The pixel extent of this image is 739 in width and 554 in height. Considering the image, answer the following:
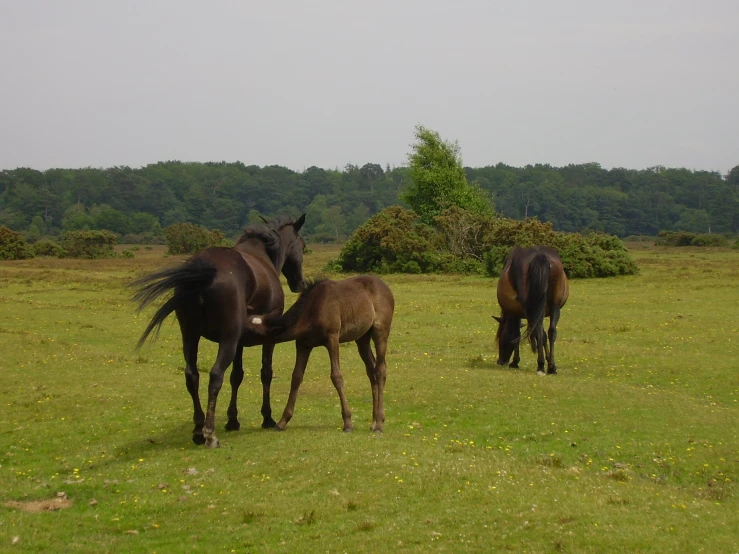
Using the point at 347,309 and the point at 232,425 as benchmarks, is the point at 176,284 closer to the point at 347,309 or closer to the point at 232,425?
the point at 347,309

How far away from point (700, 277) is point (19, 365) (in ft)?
93.2

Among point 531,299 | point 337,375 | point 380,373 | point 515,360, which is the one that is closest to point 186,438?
point 337,375

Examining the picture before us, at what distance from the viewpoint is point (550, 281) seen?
16328 mm

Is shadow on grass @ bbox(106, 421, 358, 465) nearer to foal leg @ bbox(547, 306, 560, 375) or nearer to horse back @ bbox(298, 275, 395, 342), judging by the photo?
horse back @ bbox(298, 275, 395, 342)

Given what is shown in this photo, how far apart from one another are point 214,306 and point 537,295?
7.77 meters

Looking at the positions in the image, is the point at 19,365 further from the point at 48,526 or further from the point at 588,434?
the point at 588,434

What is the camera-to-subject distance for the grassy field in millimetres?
7172

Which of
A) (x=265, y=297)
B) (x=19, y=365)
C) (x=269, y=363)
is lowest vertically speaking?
(x=19, y=365)

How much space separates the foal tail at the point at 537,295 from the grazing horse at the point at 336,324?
17.7ft

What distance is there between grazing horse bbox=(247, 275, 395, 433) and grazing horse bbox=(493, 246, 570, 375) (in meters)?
5.48

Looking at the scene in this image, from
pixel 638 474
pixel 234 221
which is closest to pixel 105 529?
pixel 638 474

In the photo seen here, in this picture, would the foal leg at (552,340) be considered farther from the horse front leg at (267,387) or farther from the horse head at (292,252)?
the horse front leg at (267,387)

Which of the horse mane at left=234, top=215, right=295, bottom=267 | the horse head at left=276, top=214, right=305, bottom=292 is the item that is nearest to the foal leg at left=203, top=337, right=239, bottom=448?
the horse mane at left=234, top=215, right=295, bottom=267

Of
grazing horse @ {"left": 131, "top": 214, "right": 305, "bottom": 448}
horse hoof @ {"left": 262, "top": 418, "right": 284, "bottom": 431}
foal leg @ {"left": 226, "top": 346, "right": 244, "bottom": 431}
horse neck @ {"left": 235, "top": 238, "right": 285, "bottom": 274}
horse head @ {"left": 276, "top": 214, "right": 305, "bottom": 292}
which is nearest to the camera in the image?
grazing horse @ {"left": 131, "top": 214, "right": 305, "bottom": 448}
